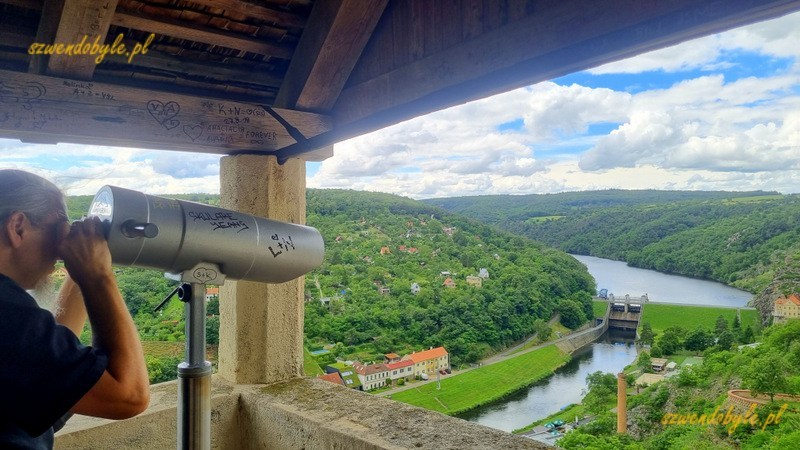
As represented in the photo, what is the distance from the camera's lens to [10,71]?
1.73 m

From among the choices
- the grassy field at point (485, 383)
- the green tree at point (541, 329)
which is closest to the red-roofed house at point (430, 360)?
the grassy field at point (485, 383)

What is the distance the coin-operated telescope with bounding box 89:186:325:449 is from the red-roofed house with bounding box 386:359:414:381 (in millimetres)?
2608

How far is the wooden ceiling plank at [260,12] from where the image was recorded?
1851mm

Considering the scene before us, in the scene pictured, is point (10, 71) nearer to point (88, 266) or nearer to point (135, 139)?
point (135, 139)

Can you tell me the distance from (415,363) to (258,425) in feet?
5.85

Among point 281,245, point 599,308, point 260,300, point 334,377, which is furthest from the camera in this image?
point 599,308

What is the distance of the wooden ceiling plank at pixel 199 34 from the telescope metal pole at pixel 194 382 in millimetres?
1065

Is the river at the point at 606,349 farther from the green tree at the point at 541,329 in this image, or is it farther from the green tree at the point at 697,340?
the green tree at the point at 541,329

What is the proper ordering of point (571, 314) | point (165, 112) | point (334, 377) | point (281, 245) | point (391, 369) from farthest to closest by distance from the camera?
1. point (571, 314)
2. point (391, 369)
3. point (334, 377)
4. point (165, 112)
5. point (281, 245)

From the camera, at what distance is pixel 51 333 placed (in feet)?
2.64

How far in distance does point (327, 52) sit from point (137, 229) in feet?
3.91

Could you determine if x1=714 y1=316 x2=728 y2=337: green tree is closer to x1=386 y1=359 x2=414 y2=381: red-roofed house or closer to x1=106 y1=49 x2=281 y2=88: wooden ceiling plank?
x1=386 y1=359 x2=414 y2=381: red-roofed house

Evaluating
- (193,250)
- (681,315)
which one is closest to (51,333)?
(193,250)

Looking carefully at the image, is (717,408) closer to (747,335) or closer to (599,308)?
(747,335)
